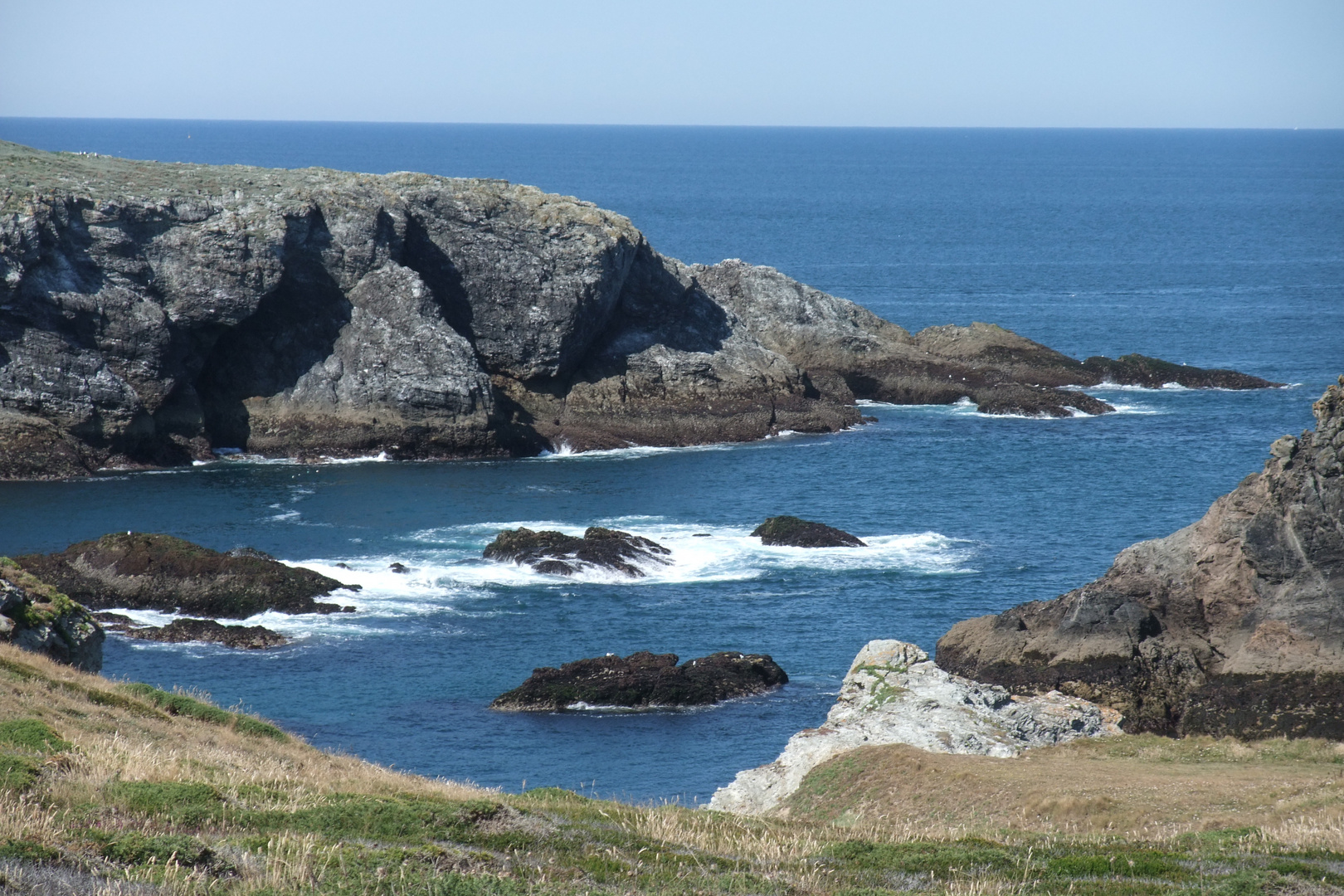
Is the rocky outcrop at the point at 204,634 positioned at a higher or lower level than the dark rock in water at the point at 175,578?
lower

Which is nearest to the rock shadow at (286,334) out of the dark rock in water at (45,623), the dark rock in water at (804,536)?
the dark rock in water at (804,536)

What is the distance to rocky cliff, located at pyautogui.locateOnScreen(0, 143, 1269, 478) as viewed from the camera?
65375 mm

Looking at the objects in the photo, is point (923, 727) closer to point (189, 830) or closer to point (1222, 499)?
point (1222, 499)

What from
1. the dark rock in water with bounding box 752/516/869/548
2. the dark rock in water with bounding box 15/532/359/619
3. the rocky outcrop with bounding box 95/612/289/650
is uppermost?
the dark rock in water with bounding box 752/516/869/548

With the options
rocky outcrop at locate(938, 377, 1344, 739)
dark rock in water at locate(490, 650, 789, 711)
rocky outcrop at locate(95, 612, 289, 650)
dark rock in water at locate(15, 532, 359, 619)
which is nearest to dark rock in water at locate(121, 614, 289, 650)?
rocky outcrop at locate(95, 612, 289, 650)

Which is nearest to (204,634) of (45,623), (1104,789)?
(45,623)

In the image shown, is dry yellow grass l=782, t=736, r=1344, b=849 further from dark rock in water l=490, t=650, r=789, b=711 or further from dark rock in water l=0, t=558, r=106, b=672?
dark rock in water l=0, t=558, r=106, b=672

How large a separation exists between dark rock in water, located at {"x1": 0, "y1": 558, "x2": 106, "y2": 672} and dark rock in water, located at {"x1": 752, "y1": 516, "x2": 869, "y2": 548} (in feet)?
96.8

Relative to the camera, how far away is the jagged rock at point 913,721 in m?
30.6

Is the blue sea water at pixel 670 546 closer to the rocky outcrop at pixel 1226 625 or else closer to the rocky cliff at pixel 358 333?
the rocky cliff at pixel 358 333

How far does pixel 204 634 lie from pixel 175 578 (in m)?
4.44

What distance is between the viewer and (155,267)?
228 ft

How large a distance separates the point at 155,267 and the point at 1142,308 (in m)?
83.2

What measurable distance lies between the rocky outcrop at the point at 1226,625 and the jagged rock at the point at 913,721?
1571mm
